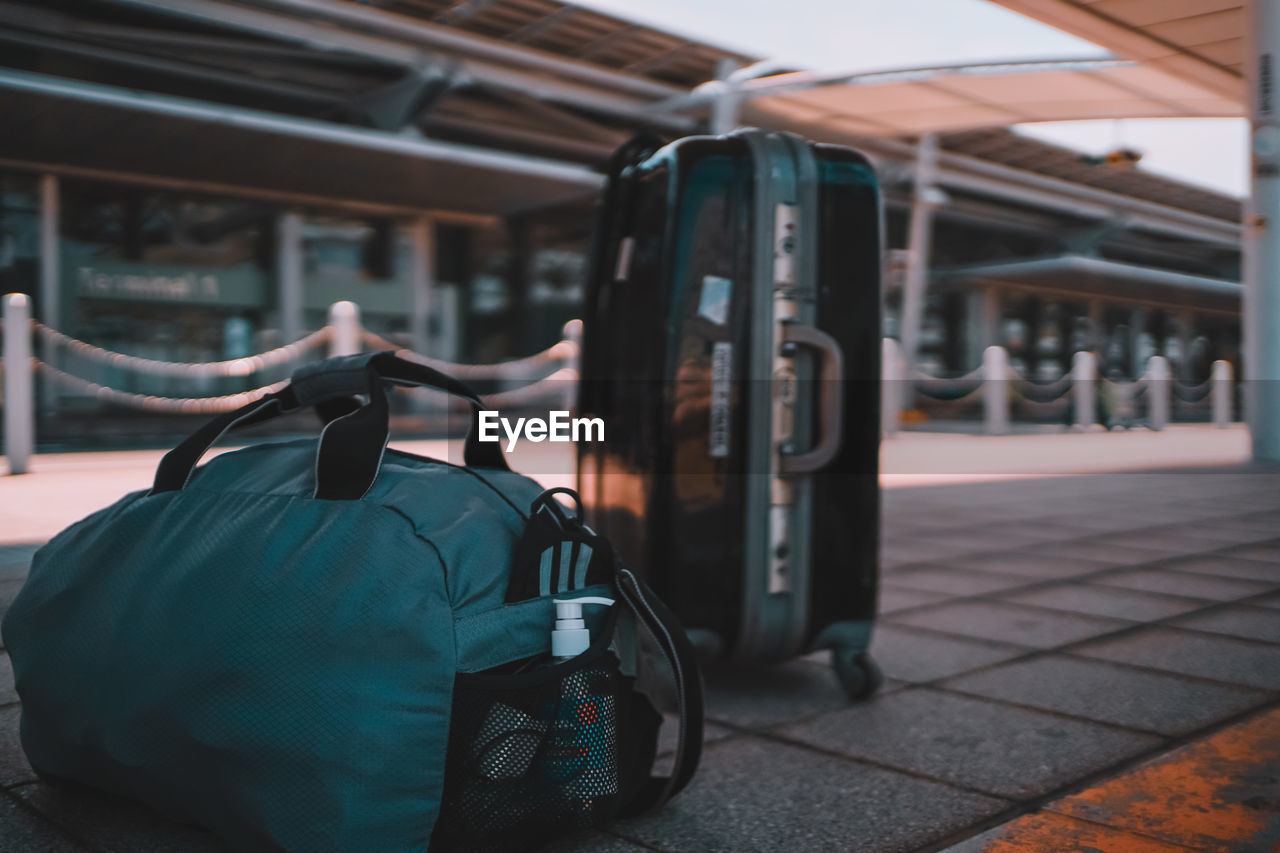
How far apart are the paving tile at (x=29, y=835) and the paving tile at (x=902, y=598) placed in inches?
95.1

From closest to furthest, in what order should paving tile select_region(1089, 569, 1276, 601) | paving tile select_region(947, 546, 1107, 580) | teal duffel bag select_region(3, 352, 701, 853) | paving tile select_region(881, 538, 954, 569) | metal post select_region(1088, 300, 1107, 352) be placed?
1. teal duffel bag select_region(3, 352, 701, 853)
2. paving tile select_region(1089, 569, 1276, 601)
3. paving tile select_region(947, 546, 1107, 580)
4. paving tile select_region(881, 538, 954, 569)
5. metal post select_region(1088, 300, 1107, 352)

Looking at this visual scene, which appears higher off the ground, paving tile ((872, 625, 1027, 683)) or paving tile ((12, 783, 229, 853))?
paving tile ((12, 783, 229, 853))

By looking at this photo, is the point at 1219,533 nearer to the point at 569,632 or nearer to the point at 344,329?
the point at 569,632

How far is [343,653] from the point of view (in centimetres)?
140

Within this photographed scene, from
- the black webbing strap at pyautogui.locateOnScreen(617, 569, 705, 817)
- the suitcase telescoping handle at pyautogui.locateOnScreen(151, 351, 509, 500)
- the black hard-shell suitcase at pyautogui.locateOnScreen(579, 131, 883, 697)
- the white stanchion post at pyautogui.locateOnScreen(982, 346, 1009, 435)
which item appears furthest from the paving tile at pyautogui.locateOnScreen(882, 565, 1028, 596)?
the white stanchion post at pyautogui.locateOnScreen(982, 346, 1009, 435)

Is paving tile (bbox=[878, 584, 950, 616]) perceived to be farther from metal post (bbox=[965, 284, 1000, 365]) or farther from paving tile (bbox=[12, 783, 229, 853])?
metal post (bbox=[965, 284, 1000, 365])

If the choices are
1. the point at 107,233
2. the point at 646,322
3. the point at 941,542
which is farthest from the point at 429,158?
the point at 646,322

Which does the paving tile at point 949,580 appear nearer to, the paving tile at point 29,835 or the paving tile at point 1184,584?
the paving tile at point 1184,584

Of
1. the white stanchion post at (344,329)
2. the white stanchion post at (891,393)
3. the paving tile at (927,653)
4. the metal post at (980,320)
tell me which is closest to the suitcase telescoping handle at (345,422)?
the paving tile at (927,653)

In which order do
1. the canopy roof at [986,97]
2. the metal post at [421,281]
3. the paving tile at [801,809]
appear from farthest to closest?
the metal post at [421,281] → the canopy roof at [986,97] → the paving tile at [801,809]

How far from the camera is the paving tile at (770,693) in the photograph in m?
2.34

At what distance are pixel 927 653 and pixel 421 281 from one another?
51.6ft

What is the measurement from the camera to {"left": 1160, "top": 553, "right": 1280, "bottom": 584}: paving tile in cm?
410

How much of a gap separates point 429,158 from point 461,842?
14.3 metres
